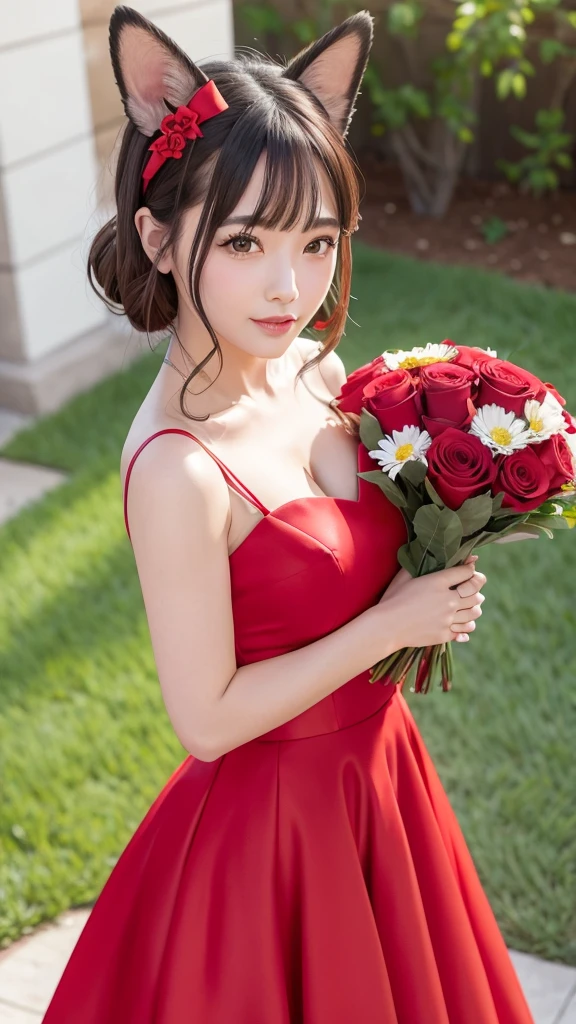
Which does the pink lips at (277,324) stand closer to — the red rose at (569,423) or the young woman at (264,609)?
the young woman at (264,609)

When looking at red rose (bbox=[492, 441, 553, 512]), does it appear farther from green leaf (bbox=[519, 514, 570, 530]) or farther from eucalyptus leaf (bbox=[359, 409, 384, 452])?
eucalyptus leaf (bbox=[359, 409, 384, 452])

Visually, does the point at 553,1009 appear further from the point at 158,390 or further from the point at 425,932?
the point at 158,390

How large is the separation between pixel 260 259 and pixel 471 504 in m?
0.50

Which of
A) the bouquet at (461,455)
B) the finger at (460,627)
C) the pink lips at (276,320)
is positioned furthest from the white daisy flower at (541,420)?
the pink lips at (276,320)

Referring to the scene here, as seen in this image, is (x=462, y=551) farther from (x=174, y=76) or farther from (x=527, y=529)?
(x=174, y=76)

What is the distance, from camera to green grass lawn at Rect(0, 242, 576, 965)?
3250 millimetres

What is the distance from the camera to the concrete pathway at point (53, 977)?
9.49 feet

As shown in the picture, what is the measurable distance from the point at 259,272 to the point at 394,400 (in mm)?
374

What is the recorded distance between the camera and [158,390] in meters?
1.92

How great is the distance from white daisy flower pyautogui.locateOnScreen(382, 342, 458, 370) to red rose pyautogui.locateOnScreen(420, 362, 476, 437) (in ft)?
0.36

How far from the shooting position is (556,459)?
1935 millimetres

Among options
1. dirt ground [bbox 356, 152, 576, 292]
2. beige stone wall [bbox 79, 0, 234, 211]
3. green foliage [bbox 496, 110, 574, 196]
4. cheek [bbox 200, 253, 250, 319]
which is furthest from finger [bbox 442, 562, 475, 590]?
green foliage [bbox 496, 110, 574, 196]

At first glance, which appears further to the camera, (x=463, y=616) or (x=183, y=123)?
(x=463, y=616)

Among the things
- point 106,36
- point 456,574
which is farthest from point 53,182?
point 456,574
